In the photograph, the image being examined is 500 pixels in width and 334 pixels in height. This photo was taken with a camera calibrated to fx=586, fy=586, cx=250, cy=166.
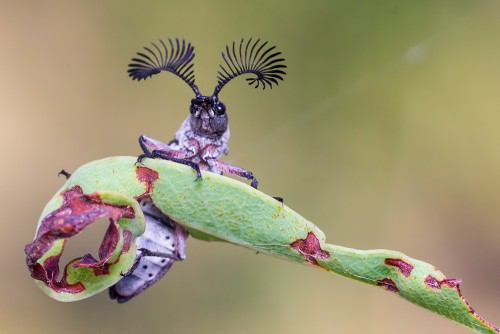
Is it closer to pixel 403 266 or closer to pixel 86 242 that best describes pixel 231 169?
pixel 403 266

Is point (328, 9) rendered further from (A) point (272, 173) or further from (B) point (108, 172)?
(B) point (108, 172)

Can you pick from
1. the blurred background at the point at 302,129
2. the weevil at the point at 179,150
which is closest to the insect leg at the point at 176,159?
the weevil at the point at 179,150

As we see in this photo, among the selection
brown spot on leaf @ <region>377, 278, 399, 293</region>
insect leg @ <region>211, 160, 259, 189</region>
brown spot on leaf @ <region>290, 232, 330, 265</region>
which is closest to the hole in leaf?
insect leg @ <region>211, 160, 259, 189</region>

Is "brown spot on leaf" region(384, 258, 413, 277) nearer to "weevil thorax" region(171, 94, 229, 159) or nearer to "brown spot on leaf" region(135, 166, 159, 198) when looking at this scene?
"brown spot on leaf" region(135, 166, 159, 198)

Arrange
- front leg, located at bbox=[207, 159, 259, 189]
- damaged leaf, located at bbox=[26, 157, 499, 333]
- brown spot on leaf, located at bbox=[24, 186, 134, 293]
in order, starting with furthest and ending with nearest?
front leg, located at bbox=[207, 159, 259, 189] < damaged leaf, located at bbox=[26, 157, 499, 333] < brown spot on leaf, located at bbox=[24, 186, 134, 293]

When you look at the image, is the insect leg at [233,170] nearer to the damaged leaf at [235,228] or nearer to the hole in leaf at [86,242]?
the damaged leaf at [235,228]

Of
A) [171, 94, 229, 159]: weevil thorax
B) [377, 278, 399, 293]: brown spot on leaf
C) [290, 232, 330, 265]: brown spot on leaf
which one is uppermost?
[171, 94, 229, 159]: weevil thorax

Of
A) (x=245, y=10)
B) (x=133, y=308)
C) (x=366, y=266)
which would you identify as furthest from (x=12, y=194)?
(x=366, y=266)
